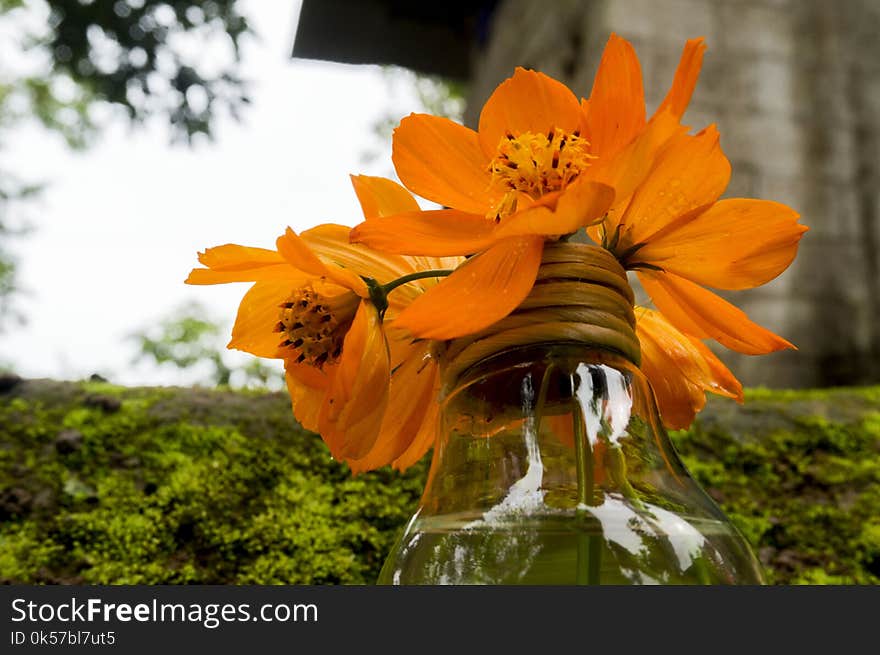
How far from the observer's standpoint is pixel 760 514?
3.19ft

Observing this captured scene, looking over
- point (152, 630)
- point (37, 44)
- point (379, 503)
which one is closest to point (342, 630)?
point (152, 630)

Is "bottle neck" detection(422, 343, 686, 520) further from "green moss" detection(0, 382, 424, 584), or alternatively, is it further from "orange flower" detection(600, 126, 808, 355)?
"green moss" detection(0, 382, 424, 584)

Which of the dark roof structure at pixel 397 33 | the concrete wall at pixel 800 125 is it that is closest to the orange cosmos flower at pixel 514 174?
the concrete wall at pixel 800 125

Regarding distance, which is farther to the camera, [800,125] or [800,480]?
[800,125]

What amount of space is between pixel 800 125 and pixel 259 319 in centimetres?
202

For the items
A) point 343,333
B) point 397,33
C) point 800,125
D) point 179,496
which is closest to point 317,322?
point 343,333

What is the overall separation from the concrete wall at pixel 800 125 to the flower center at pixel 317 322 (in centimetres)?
159

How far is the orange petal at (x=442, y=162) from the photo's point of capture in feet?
1.62

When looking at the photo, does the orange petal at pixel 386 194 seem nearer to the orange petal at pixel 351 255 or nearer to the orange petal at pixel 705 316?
the orange petal at pixel 351 255

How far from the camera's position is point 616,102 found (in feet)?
1.53

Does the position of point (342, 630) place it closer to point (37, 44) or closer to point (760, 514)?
point (760, 514)

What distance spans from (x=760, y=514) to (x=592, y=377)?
635 millimetres

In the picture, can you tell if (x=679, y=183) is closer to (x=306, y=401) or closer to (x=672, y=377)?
(x=672, y=377)

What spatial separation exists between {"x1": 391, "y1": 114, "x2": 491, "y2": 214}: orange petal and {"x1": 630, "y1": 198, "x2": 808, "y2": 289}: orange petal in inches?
4.6
